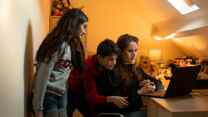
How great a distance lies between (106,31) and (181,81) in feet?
9.30

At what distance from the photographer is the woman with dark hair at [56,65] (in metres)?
2.14

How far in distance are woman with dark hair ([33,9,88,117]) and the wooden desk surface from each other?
23.1 inches

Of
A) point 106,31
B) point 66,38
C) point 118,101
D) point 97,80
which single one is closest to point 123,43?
point 97,80

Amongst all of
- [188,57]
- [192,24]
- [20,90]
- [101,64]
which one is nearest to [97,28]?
[188,57]

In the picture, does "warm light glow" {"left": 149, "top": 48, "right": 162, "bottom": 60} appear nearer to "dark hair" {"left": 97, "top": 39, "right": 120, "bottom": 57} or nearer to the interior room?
the interior room

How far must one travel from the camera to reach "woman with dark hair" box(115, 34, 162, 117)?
2.70m

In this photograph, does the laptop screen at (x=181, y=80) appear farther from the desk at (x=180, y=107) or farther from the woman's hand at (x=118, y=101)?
the woman's hand at (x=118, y=101)

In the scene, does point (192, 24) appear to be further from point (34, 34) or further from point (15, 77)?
point (15, 77)

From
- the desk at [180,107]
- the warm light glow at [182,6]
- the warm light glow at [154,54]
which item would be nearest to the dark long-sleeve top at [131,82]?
the desk at [180,107]

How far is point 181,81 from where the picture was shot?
2.22 metres

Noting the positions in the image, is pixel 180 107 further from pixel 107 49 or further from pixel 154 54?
pixel 154 54

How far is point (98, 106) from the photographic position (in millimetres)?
2668

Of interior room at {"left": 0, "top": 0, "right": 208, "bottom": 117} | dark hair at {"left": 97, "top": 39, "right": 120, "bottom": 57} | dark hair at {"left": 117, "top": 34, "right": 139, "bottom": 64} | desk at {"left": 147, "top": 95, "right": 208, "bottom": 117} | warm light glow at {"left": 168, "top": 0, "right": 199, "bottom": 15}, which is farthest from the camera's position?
warm light glow at {"left": 168, "top": 0, "right": 199, "bottom": 15}

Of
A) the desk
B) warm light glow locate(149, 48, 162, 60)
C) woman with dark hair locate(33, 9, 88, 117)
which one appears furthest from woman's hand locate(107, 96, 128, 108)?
warm light glow locate(149, 48, 162, 60)
